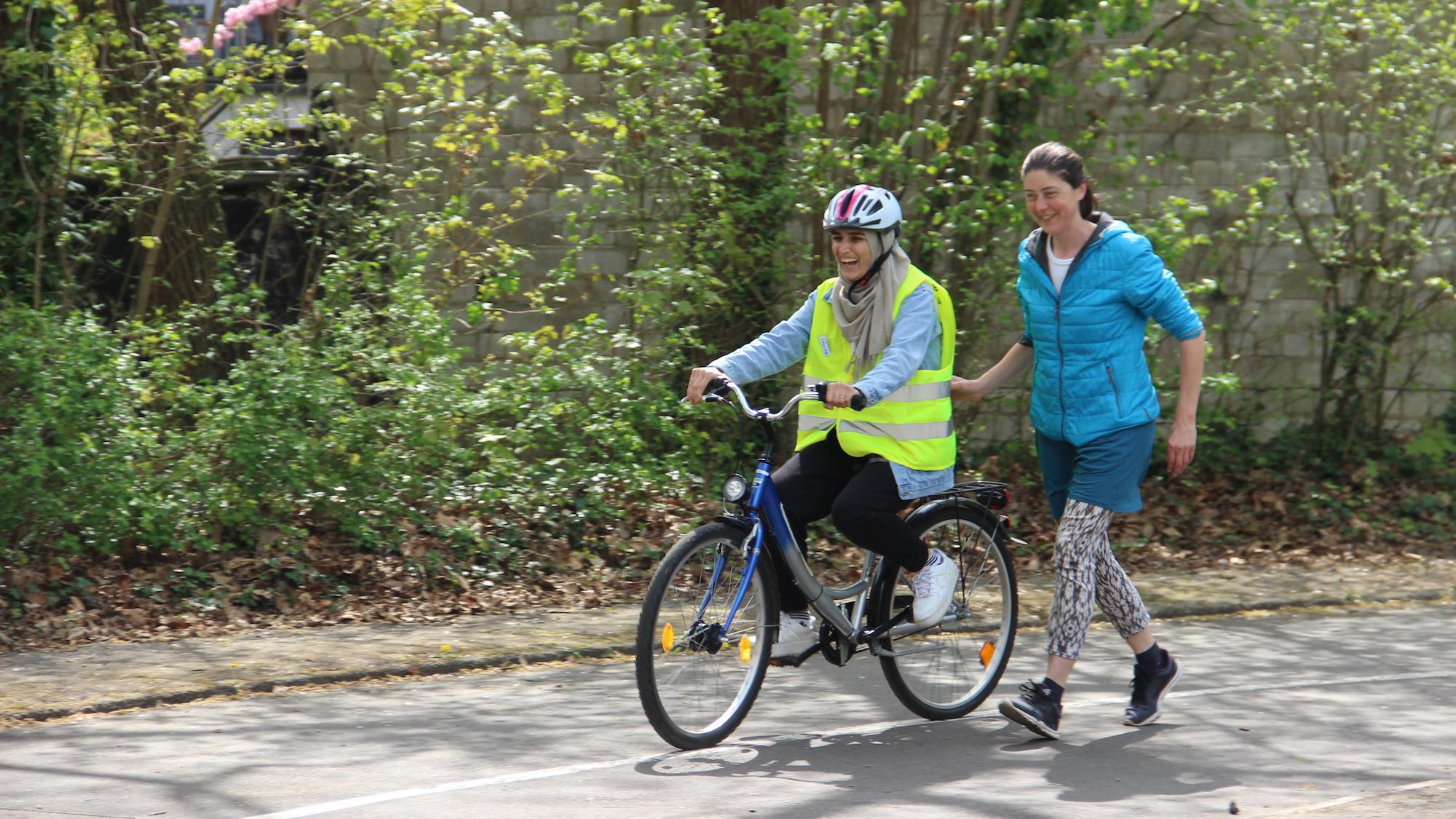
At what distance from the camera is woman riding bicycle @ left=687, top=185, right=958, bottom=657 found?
568 cm

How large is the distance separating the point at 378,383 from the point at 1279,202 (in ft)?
24.3

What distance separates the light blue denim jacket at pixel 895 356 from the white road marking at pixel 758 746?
949mm

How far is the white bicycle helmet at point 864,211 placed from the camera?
566 cm

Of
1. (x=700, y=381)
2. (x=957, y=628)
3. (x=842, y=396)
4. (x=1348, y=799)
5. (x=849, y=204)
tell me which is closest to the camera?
(x=1348, y=799)

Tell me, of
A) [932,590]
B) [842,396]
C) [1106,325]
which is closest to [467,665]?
[932,590]

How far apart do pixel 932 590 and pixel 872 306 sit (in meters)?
1.11

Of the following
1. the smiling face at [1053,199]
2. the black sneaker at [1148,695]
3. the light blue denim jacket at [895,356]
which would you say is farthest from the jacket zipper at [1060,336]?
the black sneaker at [1148,695]

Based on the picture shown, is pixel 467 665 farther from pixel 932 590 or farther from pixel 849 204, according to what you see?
pixel 849 204

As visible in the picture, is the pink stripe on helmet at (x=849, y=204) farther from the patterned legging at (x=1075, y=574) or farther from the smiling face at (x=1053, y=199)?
the patterned legging at (x=1075, y=574)

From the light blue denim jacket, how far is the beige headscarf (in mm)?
46

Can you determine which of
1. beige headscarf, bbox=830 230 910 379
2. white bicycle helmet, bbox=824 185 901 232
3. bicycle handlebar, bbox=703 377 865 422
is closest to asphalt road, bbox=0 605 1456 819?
bicycle handlebar, bbox=703 377 865 422

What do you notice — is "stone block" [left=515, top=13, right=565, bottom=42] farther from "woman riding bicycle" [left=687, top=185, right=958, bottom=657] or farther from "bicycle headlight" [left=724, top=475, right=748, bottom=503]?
"bicycle headlight" [left=724, top=475, right=748, bottom=503]

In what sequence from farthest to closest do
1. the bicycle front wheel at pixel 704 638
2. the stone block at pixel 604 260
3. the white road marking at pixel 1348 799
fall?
the stone block at pixel 604 260, the bicycle front wheel at pixel 704 638, the white road marking at pixel 1348 799

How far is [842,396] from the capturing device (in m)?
5.36
